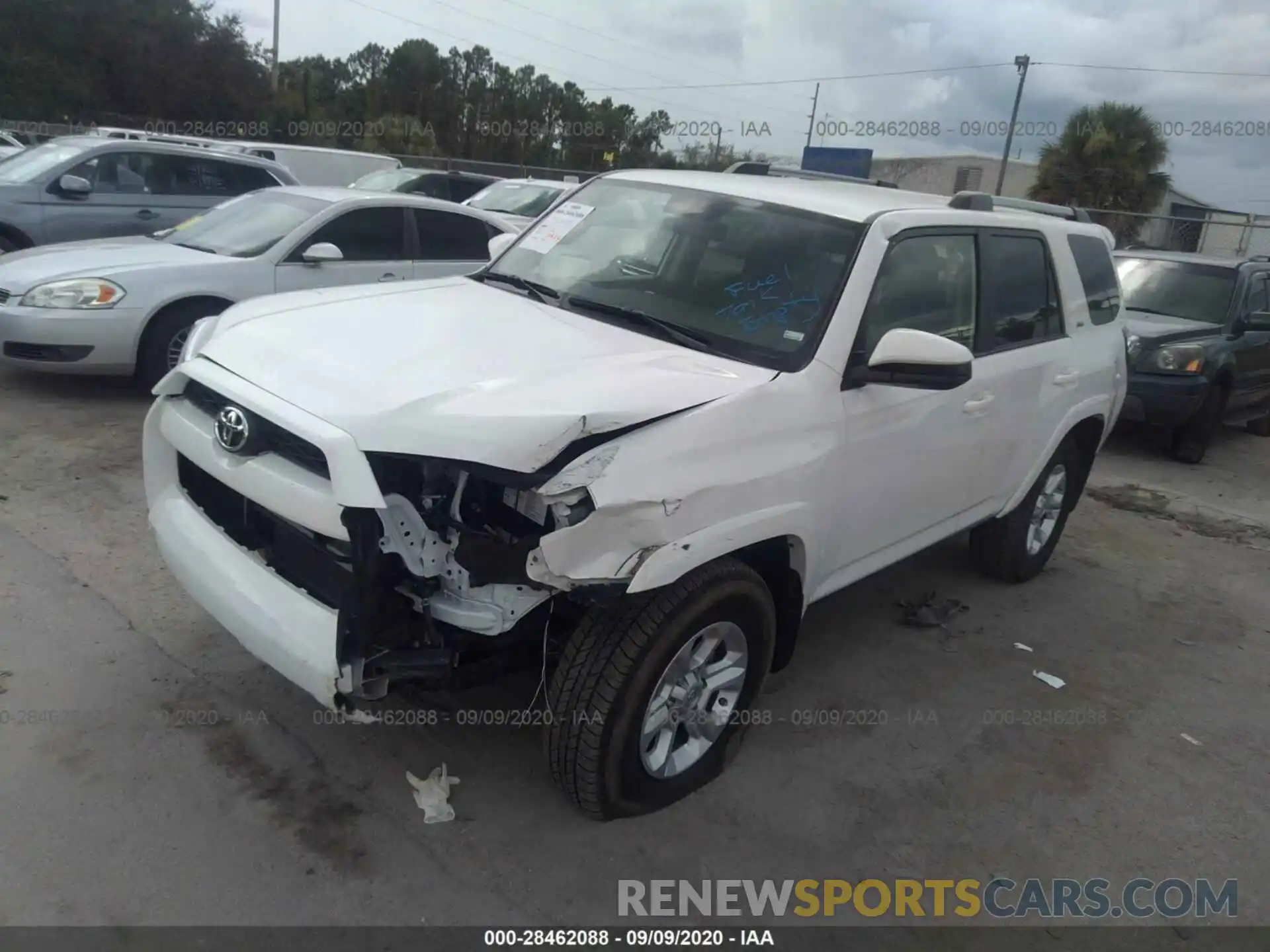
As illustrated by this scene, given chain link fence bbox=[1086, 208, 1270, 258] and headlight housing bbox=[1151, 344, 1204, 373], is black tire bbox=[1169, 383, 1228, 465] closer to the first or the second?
headlight housing bbox=[1151, 344, 1204, 373]

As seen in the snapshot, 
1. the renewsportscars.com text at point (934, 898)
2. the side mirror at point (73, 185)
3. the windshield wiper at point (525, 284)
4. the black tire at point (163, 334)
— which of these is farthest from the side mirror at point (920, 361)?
the side mirror at point (73, 185)

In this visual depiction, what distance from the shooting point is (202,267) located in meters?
6.67

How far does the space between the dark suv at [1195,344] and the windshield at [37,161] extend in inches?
369

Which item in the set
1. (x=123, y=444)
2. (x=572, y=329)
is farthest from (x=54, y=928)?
(x=123, y=444)

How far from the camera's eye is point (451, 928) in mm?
2631

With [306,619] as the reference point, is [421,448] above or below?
above

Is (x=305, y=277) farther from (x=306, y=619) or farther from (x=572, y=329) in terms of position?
(x=306, y=619)

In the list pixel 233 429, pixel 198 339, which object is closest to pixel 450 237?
pixel 198 339

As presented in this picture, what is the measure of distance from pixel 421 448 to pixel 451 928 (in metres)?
1.32

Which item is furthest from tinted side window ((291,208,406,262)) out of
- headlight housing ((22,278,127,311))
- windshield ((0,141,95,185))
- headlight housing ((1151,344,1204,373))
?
headlight housing ((1151,344,1204,373))

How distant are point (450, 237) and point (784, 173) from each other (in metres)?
3.67

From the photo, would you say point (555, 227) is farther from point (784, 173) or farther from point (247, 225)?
point (247, 225)

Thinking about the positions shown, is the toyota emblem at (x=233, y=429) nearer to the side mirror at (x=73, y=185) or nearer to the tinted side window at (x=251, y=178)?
the side mirror at (x=73, y=185)

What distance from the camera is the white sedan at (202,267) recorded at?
633 cm
